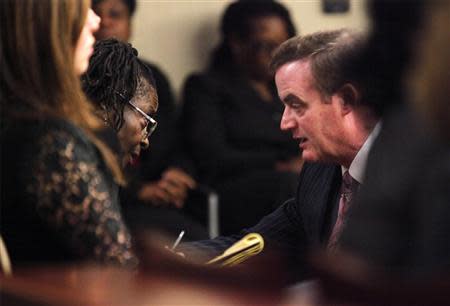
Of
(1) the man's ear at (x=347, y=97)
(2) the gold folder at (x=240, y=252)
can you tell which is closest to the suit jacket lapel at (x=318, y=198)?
(1) the man's ear at (x=347, y=97)

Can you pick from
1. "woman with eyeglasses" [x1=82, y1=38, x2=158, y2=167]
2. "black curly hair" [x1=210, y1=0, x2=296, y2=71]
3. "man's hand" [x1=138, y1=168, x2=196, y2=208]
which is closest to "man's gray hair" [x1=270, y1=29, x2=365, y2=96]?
"woman with eyeglasses" [x1=82, y1=38, x2=158, y2=167]

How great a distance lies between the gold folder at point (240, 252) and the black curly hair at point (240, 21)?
107 inches

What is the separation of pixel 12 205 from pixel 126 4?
10.6 feet

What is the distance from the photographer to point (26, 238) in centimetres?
195

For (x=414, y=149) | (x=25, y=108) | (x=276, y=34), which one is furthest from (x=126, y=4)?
(x=414, y=149)

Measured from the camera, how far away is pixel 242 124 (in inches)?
201

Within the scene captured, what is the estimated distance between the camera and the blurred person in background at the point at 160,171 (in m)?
4.71

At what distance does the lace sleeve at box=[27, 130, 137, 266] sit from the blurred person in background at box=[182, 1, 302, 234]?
298cm

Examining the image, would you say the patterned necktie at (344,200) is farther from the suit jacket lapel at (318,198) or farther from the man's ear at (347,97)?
the man's ear at (347,97)

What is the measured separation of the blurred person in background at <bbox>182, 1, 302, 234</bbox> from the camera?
198 inches

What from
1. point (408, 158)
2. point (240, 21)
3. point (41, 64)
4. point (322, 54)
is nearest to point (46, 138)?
point (41, 64)

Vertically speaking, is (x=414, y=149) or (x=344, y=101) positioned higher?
(x=414, y=149)

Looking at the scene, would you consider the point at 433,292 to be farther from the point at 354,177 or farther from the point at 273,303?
the point at 354,177

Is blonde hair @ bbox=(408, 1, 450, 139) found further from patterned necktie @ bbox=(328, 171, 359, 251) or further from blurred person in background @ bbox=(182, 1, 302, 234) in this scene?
blurred person in background @ bbox=(182, 1, 302, 234)
